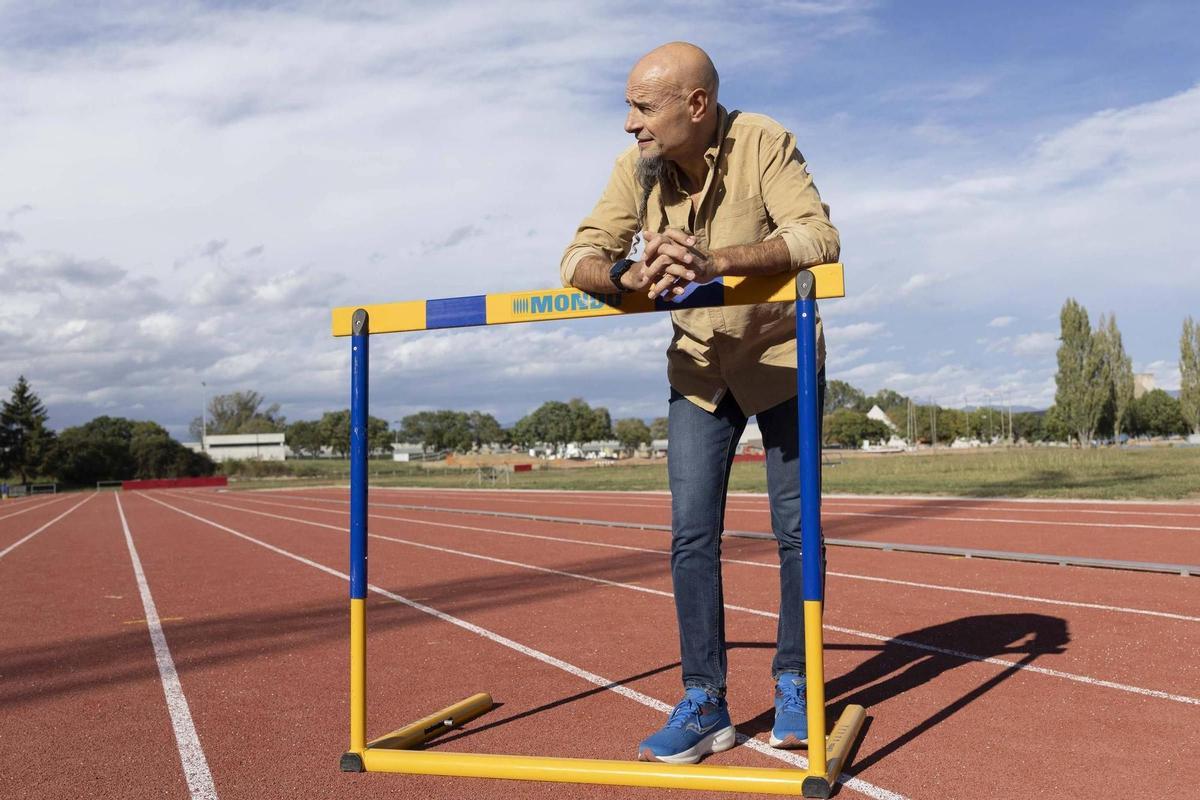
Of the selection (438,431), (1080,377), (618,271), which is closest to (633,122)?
(618,271)

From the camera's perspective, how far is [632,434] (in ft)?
450

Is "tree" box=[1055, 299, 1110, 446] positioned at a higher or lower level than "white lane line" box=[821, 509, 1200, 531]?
higher

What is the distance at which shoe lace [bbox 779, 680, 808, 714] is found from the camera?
300cm

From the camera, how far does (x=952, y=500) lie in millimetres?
17141

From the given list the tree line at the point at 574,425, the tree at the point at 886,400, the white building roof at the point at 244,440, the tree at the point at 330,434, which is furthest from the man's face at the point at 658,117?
the tree at the point at 886,400

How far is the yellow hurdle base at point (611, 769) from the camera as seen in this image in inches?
98.5

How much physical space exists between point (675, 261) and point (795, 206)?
0.47m

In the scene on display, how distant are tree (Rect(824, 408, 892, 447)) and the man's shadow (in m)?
119

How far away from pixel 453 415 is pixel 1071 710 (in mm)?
135206

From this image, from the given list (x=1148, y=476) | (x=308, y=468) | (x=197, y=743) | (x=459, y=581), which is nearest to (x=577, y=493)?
(x=1148, y=476)

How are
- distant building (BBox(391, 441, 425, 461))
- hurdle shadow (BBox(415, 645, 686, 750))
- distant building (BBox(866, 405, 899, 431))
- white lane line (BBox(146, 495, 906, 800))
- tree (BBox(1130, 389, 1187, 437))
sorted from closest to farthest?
1. white lane line (BBox(146, 495, 906, 800))
2. hurdle shadow (BBox(415, 645, 686, 750))
3. tree (BBox(1130, 389, 1187, 437))
4. distant building (BBox(391, 441, 425, 461))
5. distant building (BBox(866, 405, 899, 431))

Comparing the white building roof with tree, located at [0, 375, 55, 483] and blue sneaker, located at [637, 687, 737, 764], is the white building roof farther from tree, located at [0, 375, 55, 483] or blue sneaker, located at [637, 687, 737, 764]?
blue sneaker, located at [637, 687, 737, 764]

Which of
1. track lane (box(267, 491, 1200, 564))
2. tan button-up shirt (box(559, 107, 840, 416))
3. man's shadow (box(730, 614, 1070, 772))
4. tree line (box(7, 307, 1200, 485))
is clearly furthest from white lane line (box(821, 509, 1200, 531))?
tree line (box(7, 307, 1200, 485))

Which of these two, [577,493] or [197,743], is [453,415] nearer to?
[577,493]
